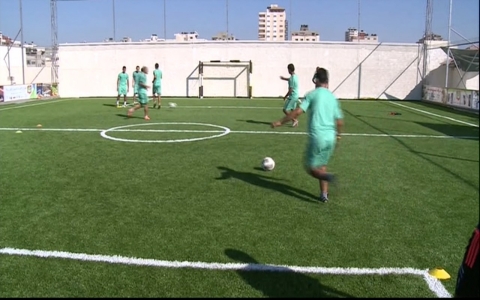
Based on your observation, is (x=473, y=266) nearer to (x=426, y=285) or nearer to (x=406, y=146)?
(x=426, y=285)

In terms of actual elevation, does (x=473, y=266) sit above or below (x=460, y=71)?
below

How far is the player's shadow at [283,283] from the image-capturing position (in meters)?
3.83

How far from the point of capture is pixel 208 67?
3173 centimetres

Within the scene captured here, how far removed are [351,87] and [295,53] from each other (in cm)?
447

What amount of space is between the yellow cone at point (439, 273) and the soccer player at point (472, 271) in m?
1.59

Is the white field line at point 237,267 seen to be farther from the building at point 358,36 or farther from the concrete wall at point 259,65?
the building at point 358,36

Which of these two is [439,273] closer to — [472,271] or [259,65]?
[472,271]

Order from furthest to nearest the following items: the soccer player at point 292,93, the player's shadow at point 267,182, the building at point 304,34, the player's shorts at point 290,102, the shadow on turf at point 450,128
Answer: the building at point 304,34 < the player's shorts at point 290,102 < the soccer player at point 292,93 < the shadow on turf at point 450,128 < the player's shadow at point 267,182

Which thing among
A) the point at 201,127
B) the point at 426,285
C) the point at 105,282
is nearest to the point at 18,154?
the point at 201,127

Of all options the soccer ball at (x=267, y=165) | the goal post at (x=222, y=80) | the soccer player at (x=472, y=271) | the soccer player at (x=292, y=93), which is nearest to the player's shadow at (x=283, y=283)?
the soccer player at (x=472, y=271)

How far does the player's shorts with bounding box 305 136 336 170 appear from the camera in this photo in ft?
19.0

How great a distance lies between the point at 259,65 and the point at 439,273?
2808 cm

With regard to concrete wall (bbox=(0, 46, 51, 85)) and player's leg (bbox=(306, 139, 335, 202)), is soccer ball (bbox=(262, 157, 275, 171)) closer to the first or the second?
player's leg (bbox=(306, 139, 335, 202))

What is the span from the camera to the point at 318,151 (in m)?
5.84
